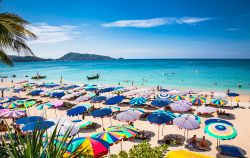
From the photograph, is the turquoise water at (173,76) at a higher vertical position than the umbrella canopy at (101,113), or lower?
lower

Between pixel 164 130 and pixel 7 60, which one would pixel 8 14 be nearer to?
pixel 7 60

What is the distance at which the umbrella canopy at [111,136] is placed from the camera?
10327mm

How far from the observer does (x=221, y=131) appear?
11078 mm

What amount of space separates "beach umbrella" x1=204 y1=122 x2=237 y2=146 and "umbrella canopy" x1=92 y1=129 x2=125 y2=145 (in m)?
4.68

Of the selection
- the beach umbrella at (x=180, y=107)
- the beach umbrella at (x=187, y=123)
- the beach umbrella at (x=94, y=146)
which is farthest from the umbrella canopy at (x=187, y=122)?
the beach umbrella at (x=94, y=146)

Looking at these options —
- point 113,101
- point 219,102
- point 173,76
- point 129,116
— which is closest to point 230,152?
point 129,116

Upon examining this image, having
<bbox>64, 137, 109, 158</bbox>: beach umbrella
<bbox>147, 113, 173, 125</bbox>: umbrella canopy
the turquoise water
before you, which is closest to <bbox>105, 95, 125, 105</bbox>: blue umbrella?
<bbox>147, 113, 173, 125</bbox>: umbrella canopy

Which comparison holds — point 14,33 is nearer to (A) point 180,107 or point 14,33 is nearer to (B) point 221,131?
(B) point 221,131

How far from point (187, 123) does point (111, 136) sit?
15.5 feet

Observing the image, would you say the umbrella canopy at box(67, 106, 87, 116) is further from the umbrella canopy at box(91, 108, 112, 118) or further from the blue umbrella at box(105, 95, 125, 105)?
the blue umbrella at box(105, 95, 125, 105)

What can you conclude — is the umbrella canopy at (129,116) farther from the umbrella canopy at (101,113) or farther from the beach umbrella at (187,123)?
the beach umbrella at (187,123)

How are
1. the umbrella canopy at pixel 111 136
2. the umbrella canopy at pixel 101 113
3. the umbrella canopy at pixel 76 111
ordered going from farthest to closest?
the umbrella canopy at pixel 76 111, the umbrella canopy at pixel 101 113, the umbrella canopy at pixel 111 136

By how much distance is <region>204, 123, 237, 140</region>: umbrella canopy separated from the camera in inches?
424

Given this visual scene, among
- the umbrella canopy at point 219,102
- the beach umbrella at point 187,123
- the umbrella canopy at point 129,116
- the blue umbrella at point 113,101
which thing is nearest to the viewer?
the beach umbrella at point 187,123
